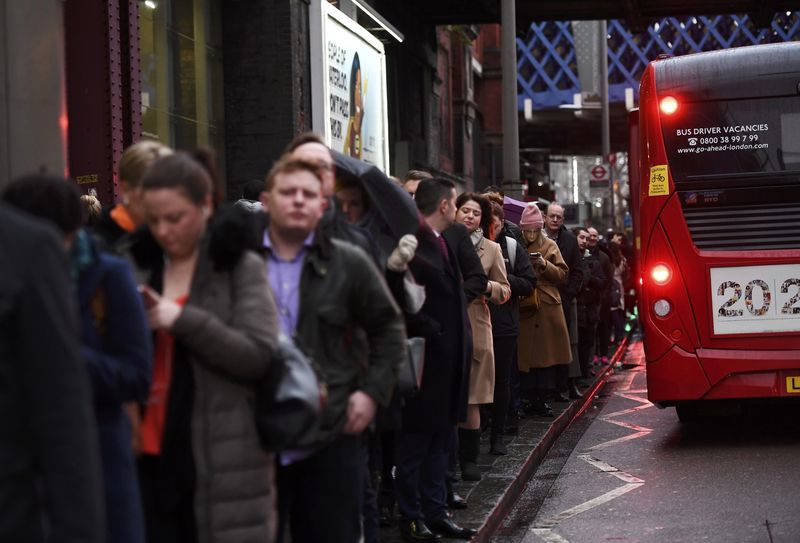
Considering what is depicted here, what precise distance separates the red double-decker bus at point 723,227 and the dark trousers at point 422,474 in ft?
13.1

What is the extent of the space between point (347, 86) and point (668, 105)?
6466 mm

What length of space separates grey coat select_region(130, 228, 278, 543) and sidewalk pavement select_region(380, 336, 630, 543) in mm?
3269

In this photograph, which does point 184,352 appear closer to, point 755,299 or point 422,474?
point 422,474

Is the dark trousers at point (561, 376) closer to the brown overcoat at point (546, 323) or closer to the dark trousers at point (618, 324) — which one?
the brown overcoat at point (546, 323)

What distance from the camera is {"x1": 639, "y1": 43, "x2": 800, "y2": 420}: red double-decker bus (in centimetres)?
1073

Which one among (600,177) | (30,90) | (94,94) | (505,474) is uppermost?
(600,177)

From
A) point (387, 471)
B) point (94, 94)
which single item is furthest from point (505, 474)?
point (94, 94)

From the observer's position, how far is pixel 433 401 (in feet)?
23.6

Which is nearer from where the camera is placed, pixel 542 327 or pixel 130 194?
pixel 130 194

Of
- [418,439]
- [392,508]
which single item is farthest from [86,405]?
[392,508]

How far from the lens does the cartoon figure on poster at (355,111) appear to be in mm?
16984

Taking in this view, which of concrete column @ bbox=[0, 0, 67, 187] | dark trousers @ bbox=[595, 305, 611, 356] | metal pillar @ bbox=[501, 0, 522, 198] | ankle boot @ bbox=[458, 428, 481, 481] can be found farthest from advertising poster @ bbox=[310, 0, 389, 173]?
concrete column @ bbox=[0, 0, 67, 187]

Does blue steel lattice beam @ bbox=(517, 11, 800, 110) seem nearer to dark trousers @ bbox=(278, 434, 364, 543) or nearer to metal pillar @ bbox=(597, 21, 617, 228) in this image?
metal pillar @ bbox=(597, 21, 617, 228)

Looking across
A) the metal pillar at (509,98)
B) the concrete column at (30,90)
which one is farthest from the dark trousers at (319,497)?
the metal pillar at (509,98)
